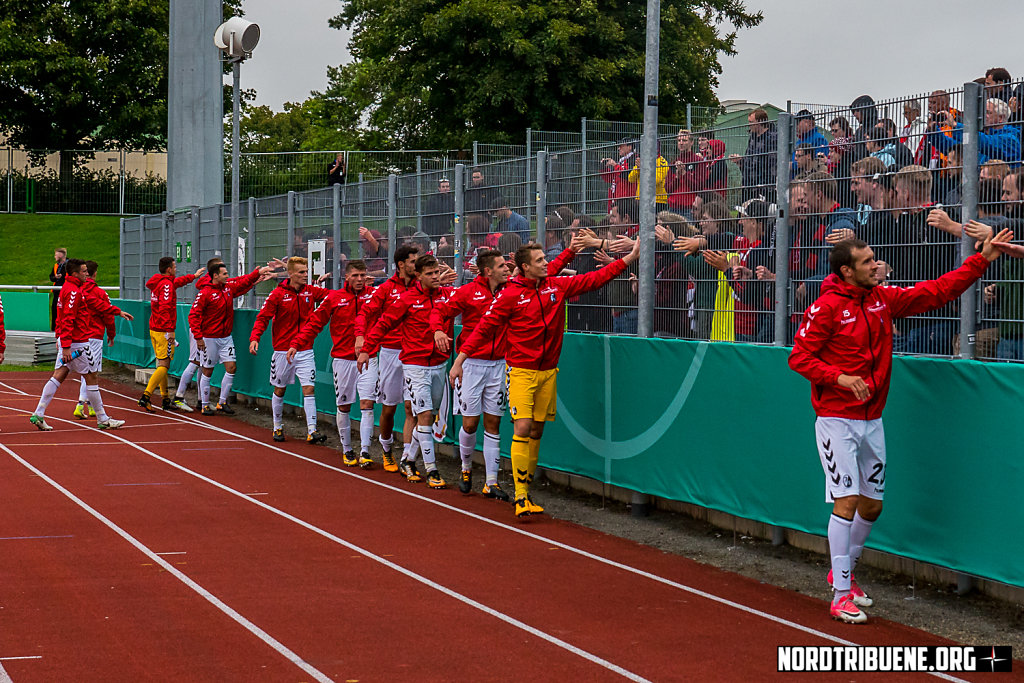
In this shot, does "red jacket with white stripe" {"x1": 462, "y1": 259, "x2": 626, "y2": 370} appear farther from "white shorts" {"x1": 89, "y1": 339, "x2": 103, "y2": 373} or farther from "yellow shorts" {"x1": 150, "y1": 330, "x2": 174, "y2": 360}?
"yellow shorts" {"x1": 150, "y1": 330, "x2": 174, "y2": 360}

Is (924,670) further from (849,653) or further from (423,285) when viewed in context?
(423,285)

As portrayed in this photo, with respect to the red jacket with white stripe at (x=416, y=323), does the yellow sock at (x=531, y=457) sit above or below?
below

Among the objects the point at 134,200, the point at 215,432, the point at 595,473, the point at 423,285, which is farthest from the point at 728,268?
the point at 134,200

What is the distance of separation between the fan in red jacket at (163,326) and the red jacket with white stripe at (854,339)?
14128 millimetres

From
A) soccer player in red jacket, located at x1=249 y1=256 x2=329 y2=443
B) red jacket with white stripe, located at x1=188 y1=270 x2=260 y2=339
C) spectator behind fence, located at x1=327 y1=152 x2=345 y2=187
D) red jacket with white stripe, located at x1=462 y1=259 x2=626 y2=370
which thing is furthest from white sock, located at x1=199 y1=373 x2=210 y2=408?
spectator behind fence, located at x1=327 y1=152 x2=345 y2=187

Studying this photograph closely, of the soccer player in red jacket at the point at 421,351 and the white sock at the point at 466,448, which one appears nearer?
the white sock at the point at 466,448

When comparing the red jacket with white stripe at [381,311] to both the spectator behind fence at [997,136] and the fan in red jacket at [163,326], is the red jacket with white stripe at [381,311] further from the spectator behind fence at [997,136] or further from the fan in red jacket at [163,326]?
the fan in red jacket at [163,326]

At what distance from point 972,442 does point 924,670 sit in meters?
1.60

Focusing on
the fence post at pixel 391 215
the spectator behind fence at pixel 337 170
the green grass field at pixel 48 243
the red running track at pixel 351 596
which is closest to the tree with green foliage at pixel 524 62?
the spectator behind fence at pixel 337 170

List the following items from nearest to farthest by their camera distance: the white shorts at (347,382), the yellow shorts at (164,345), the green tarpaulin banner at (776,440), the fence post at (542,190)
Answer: the green tarpaulin banner at (776,440) < the fence post at (542,190) < the white shorts at (347,382) < the yellow shorts at (164,345)

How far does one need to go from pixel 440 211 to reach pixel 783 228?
21.2 ft

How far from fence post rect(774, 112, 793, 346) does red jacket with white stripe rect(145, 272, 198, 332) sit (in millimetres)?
13043

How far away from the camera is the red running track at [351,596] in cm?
646

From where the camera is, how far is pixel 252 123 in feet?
309
